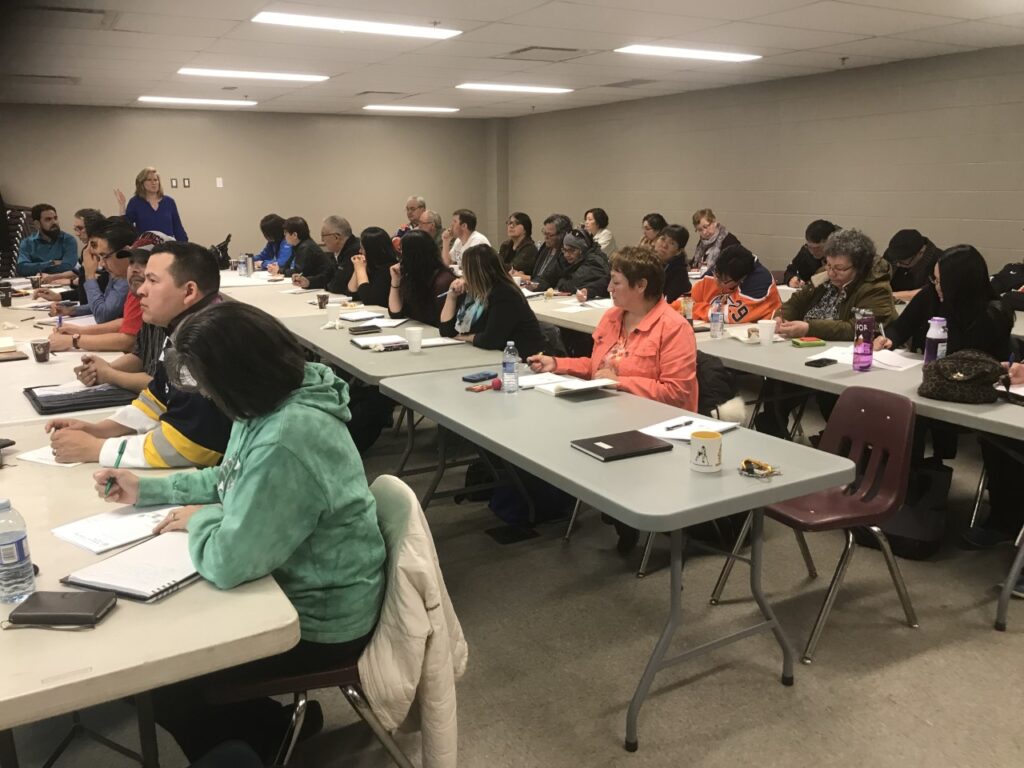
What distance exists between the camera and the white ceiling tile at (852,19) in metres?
5.20

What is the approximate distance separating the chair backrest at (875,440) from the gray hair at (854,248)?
1.47m

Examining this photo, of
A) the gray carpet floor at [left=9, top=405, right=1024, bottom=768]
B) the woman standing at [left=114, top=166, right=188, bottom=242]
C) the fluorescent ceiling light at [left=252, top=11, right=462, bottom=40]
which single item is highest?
the fluorescent ceiling light at [left=252, top=11, right=462, bottom=40]

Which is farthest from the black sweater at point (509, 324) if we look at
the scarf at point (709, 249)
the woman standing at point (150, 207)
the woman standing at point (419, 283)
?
the woman standing at point (150, 207)

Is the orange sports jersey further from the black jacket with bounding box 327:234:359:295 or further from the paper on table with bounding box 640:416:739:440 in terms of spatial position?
the black jacket with bounding box 327:234:359:295

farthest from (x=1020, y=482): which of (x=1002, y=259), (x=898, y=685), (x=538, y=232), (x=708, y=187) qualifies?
(x=538, y=232)

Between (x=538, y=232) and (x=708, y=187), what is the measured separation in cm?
377

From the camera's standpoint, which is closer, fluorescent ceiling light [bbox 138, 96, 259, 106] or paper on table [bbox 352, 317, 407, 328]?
→ paper on table [bbox 352, 317, 407, 328]

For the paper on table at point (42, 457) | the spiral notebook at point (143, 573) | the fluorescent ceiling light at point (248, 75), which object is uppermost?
the fluorescent ceiling light at point (248, 75)

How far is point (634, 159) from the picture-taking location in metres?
10.4

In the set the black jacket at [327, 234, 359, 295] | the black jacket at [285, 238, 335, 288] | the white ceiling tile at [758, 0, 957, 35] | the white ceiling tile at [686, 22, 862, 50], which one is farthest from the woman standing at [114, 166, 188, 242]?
the white ceiling tile at [758, 0, 957, 35]

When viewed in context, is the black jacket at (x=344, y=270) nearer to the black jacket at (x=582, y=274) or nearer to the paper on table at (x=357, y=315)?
the paper on table at (x=357, y=315)

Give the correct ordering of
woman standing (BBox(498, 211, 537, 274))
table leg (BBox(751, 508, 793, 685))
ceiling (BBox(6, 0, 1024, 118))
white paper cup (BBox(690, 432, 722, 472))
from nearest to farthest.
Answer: white paper cup (BBox(690, 432, 722, 472)), table leg (BBox(751, 508, 793, 685)), ceiling (BBox(6, 0, 1024, 118)), woman standing (BBox(498, 211, 537, 274))

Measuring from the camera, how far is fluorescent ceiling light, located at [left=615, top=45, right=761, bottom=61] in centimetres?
661

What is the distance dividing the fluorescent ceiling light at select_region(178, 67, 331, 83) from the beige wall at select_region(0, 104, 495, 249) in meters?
3.73
